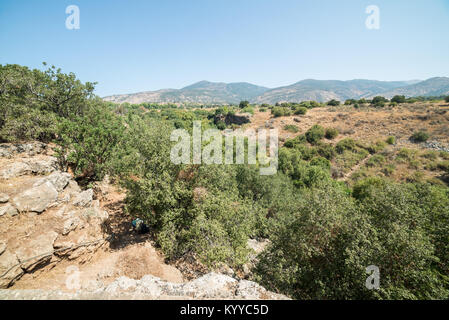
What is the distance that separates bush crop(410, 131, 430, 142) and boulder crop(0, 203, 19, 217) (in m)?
67.7

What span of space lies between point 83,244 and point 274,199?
2094 centimetres

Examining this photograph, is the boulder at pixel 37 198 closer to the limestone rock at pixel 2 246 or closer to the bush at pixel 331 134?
the limestone rock at pixel 2 246

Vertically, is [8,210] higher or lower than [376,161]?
higher

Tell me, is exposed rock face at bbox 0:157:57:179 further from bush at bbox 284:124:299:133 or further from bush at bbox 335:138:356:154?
bush at bbox 284:124:299:133

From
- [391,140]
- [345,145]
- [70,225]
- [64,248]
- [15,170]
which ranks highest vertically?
[391,140]

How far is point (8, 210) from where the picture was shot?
9.21 metres

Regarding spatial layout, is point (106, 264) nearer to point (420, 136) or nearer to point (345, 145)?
point (345, 145)

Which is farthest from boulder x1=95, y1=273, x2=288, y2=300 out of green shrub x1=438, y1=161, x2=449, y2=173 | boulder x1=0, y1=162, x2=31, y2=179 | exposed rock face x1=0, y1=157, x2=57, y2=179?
green shrub x1=438, y1=161, x2=449, y2=173

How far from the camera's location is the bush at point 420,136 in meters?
42.7

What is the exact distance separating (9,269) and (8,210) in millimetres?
3159

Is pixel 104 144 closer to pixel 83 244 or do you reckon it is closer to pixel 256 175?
pixel 83 244

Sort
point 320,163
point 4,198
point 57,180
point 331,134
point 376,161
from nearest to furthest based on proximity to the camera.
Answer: point 4,198, point 57,180, point 320,163, point 376,161, point 331,134

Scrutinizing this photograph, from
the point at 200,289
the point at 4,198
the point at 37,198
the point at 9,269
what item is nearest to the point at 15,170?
the point at 4,198

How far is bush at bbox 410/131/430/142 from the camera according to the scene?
42719mm
